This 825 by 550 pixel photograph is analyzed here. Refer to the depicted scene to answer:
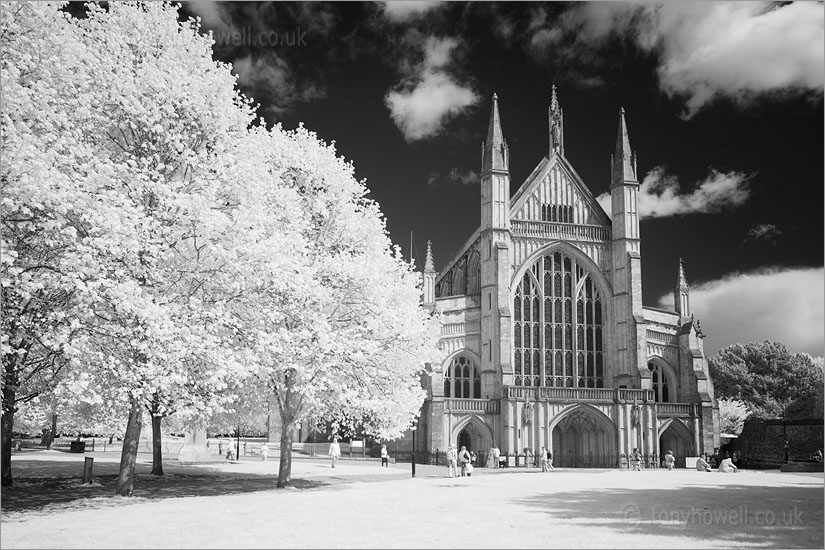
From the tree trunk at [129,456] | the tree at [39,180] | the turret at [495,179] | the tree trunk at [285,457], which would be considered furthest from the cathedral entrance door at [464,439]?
the tree at [39,180]

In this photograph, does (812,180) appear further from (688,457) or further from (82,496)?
(688,457)

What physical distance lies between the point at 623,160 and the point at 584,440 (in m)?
22.2

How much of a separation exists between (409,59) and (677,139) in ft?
70.1

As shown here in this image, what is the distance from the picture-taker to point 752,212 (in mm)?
40156

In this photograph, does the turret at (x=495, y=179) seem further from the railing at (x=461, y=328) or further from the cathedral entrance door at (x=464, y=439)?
the cathedral entrance door at (x=464, y=439)

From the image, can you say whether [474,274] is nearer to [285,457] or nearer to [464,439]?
[464,439]

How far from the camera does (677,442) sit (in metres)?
57.5

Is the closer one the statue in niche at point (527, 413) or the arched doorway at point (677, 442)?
the statue in niche at point (527, 413)

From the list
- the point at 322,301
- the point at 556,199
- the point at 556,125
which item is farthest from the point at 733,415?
the point at 322,301

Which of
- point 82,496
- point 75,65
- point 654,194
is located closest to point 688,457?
point 654,194

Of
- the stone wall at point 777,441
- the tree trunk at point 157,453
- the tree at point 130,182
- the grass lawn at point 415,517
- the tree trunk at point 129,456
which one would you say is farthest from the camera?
the stone wall at point 777,441

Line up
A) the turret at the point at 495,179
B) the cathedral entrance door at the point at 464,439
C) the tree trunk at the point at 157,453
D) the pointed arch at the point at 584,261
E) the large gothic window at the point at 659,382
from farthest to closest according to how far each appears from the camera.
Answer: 1. the large gothic window at the point at 659,382
2. the pointed arch at the point at 584,261
3. the turret at the point at 495,179
4. the cathedral entrance door at the point at 464,439
5. the tree trunk at the point at 157,453

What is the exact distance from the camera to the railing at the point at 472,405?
2103 inches

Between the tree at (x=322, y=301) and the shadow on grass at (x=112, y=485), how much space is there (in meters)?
2.65
